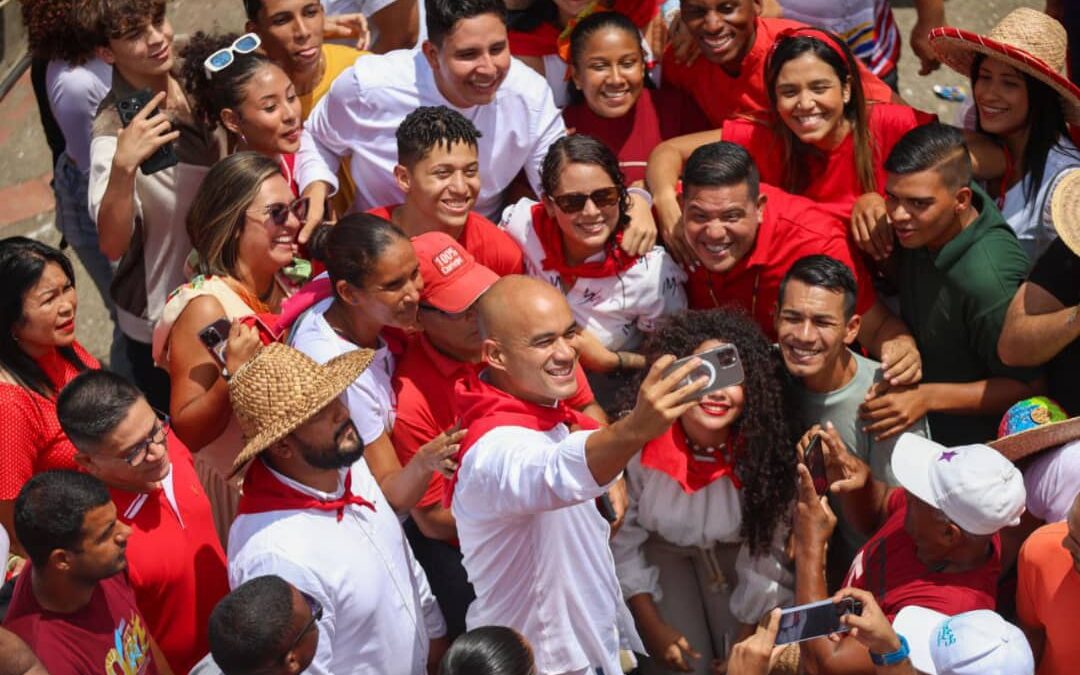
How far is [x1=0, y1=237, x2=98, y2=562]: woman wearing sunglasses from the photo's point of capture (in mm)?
4352

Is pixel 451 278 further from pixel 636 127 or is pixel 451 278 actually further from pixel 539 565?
pixel 636 127

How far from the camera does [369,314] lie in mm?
4680

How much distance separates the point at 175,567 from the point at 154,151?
1753 mm

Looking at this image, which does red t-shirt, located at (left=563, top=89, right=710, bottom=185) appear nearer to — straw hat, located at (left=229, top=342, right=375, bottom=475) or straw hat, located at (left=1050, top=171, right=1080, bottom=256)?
straw hat, located at (left=1050, top=171, right=1080, bottom=256)

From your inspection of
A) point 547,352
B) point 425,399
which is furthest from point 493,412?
point 425,399

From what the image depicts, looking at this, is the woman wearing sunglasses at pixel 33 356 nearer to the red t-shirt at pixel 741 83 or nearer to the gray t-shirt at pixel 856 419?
the gray t-shirt at pixel 856 419

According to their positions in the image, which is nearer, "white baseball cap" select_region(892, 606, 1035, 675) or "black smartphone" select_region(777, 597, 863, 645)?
"white baseball cap" select_region(892, 606, 1035, 675)

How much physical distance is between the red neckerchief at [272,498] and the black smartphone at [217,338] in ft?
2.12

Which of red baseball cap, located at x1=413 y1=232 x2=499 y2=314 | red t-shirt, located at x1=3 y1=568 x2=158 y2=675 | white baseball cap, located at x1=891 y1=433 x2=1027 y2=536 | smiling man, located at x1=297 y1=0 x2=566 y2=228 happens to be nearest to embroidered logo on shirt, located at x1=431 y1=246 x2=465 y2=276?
red baseball cap, located at x1=413 y1=232 x2=499 y2=314

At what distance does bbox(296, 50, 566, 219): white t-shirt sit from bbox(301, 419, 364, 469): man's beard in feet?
A: 5.83

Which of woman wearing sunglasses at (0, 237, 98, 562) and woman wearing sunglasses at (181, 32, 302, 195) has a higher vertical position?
woman wearing sunglasses at (181, 32, 302, 195)

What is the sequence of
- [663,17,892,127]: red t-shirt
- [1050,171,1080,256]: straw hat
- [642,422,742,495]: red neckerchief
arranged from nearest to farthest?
[1050,171,1080,256]: straw hat, [642,422,742,495]: red neckerchief, [663,17,892,127]: red t-shirt

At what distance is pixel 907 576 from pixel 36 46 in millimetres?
4219

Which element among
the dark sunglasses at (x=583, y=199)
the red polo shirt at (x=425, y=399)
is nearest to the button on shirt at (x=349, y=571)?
the red polo shirt at (x=425, y=399)
